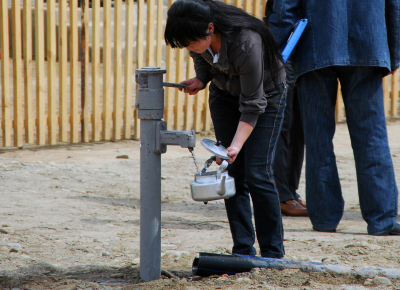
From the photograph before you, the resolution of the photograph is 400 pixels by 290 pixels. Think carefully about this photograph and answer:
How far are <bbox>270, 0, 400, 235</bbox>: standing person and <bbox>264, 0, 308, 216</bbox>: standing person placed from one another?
1.49 feet

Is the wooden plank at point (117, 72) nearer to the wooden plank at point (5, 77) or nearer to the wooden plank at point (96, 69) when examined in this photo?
the wooden plank at point (96, 69)

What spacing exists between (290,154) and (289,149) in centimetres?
4

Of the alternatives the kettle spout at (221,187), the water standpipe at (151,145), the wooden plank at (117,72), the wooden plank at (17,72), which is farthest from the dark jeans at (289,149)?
the wooden plank at (17,72)

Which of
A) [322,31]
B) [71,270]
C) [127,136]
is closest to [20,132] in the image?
[127,136]

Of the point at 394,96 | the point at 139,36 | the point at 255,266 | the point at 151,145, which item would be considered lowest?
the point at 255,266

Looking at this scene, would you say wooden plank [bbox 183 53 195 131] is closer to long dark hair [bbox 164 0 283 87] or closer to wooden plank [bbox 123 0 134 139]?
wooden plank [bbox 123 0 134 139]

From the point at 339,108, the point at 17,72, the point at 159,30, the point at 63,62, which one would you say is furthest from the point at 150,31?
the point at 339,108

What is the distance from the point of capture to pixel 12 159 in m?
5.38

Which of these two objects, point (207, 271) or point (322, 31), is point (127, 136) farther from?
point (207, 271)

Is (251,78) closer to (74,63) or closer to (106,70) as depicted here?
(74,63)

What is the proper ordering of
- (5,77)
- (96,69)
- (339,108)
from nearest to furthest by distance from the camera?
(5,77)
(96,69)
(339,108)

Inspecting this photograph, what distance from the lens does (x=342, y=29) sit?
324 centimetres

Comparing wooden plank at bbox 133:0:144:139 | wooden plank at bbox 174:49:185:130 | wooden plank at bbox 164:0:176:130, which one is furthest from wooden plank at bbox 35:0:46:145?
wooden plank at bbox 174:49:185:130

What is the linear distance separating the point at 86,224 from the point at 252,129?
163 centimetres
